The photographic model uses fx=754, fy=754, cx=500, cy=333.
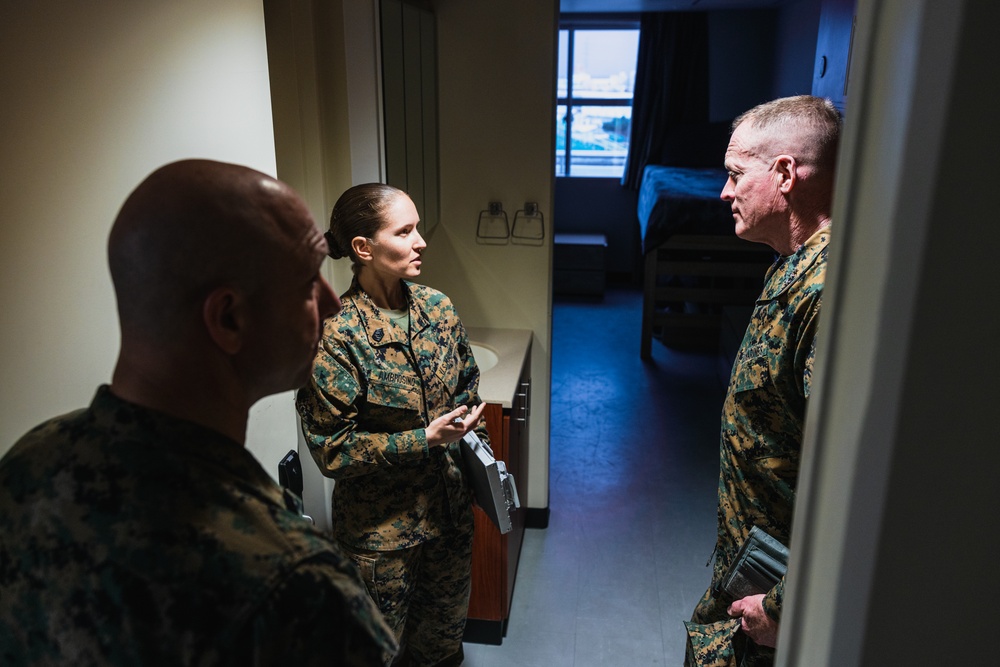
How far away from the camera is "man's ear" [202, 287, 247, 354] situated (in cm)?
70

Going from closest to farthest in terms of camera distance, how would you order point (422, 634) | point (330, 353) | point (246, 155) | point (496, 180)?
point (246, 155) < point (330, 353) < point (422, 634) < point (496, 180)

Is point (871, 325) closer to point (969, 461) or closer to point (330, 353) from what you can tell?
point (969, 461)

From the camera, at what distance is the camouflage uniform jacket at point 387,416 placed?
69.7 inches

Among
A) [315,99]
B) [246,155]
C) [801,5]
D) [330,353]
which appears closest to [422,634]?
[330,353]

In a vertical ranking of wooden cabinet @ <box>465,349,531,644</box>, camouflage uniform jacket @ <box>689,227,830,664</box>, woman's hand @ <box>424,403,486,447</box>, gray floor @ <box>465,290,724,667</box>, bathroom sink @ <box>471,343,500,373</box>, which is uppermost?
camouflage uniform jacket @ <box>689,227,830,664</box>

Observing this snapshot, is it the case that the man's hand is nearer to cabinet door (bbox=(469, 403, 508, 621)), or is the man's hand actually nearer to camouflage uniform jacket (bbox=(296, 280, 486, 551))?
camouflage uniform jacket (bbox=(296, 280, 486, 551))

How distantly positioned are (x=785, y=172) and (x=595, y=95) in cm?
680

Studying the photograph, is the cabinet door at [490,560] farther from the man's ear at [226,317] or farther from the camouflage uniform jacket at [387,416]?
the man's ear at [226,317]

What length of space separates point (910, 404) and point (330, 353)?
1.46 meters

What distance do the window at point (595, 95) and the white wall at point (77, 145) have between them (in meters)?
6.77

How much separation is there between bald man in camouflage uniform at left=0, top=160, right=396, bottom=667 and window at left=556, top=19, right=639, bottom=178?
733 centimetres

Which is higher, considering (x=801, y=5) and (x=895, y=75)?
(x=801, y=5)

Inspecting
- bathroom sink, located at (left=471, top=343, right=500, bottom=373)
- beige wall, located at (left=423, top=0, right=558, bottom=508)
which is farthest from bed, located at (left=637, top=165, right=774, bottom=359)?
bathroom sink, located at (left=471, top=343, right=500, bottom=373)

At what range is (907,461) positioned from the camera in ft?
1.49
